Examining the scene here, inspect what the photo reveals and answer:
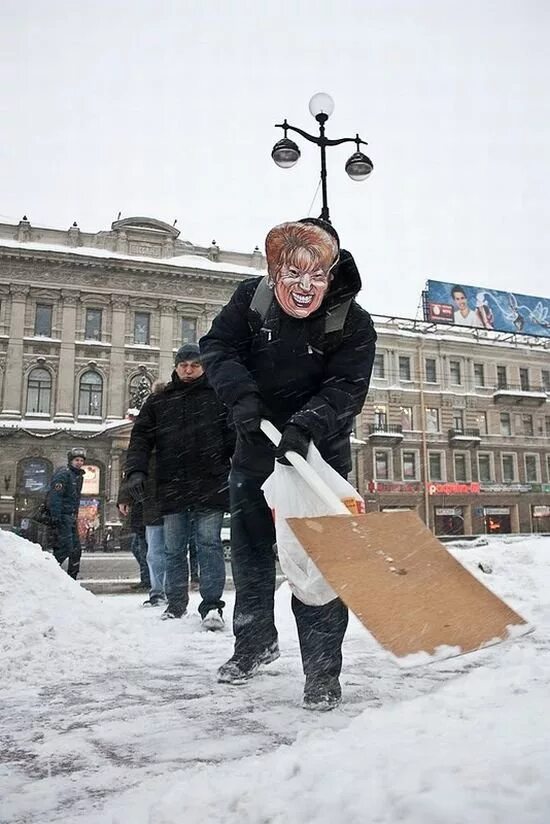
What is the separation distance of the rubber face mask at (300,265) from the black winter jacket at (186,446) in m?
1.83

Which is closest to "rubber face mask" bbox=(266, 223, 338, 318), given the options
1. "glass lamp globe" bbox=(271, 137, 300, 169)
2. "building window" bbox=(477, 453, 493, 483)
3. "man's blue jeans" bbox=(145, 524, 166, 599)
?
"man's blue jeans" bbox=(145, 524, 166, 599)

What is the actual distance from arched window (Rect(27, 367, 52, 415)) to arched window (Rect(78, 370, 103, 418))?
56.6 inches

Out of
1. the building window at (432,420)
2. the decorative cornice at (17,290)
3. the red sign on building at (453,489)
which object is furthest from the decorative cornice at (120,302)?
the red sign on building at (453,489)

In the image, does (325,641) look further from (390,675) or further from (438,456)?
(438,456)

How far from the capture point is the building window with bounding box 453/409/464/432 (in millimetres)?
38188

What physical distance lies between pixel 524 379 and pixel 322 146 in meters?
35.5

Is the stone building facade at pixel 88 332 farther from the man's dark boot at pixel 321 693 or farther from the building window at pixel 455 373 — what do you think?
the man's dark boot at pixel 321 693

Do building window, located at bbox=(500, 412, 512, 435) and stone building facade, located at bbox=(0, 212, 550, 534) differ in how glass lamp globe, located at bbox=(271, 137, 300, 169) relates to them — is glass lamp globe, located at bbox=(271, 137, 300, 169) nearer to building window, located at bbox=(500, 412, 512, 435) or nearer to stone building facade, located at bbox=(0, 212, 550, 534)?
stone building facade, located at bbox=(0, 212, 550, 534)

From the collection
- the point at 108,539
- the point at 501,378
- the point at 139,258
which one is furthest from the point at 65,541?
the point at 501,378

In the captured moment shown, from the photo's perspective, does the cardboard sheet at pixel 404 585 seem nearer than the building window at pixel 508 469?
Yes

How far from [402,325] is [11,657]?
124 feet

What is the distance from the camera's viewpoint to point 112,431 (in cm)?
2969

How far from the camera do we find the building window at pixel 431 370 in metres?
38.5

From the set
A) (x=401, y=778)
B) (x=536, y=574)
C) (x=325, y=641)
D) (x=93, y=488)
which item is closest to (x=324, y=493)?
(x=325, y=641)
